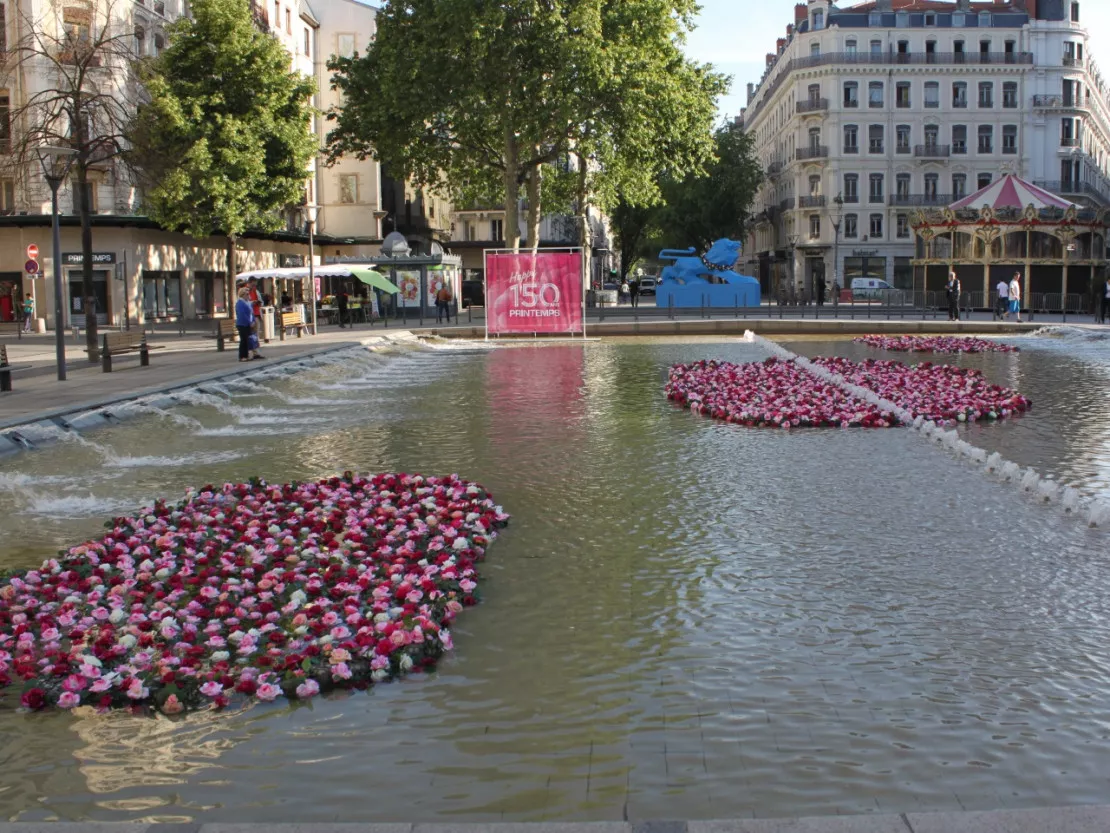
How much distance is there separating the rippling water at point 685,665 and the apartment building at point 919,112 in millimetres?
74507

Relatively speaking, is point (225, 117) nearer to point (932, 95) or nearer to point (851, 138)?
point (851, 138)

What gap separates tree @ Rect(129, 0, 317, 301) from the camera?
40625 mm

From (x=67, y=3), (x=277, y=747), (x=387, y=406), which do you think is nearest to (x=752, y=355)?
(x=387, y=406)

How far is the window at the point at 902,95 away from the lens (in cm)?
8550

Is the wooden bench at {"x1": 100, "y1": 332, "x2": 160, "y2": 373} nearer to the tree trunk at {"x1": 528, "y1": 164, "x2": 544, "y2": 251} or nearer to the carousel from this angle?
the tree trunk at {"x1": 528, "y1": 164, "x2": 544, "y2": 251}

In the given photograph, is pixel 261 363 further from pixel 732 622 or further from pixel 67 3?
pixel 67 3

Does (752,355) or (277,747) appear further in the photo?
(752,355)

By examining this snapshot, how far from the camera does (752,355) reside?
28.7 metres

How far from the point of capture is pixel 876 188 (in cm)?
8644

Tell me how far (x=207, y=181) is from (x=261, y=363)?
1771cm

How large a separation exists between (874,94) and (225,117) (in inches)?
2217

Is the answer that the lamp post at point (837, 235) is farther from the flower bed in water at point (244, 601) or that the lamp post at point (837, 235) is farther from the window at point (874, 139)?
the flower bed in water at point (244, 601)

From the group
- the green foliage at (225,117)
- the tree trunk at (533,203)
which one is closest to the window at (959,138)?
the tree trunk at (533,203)

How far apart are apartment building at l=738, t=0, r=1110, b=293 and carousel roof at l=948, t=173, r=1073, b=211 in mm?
28972
